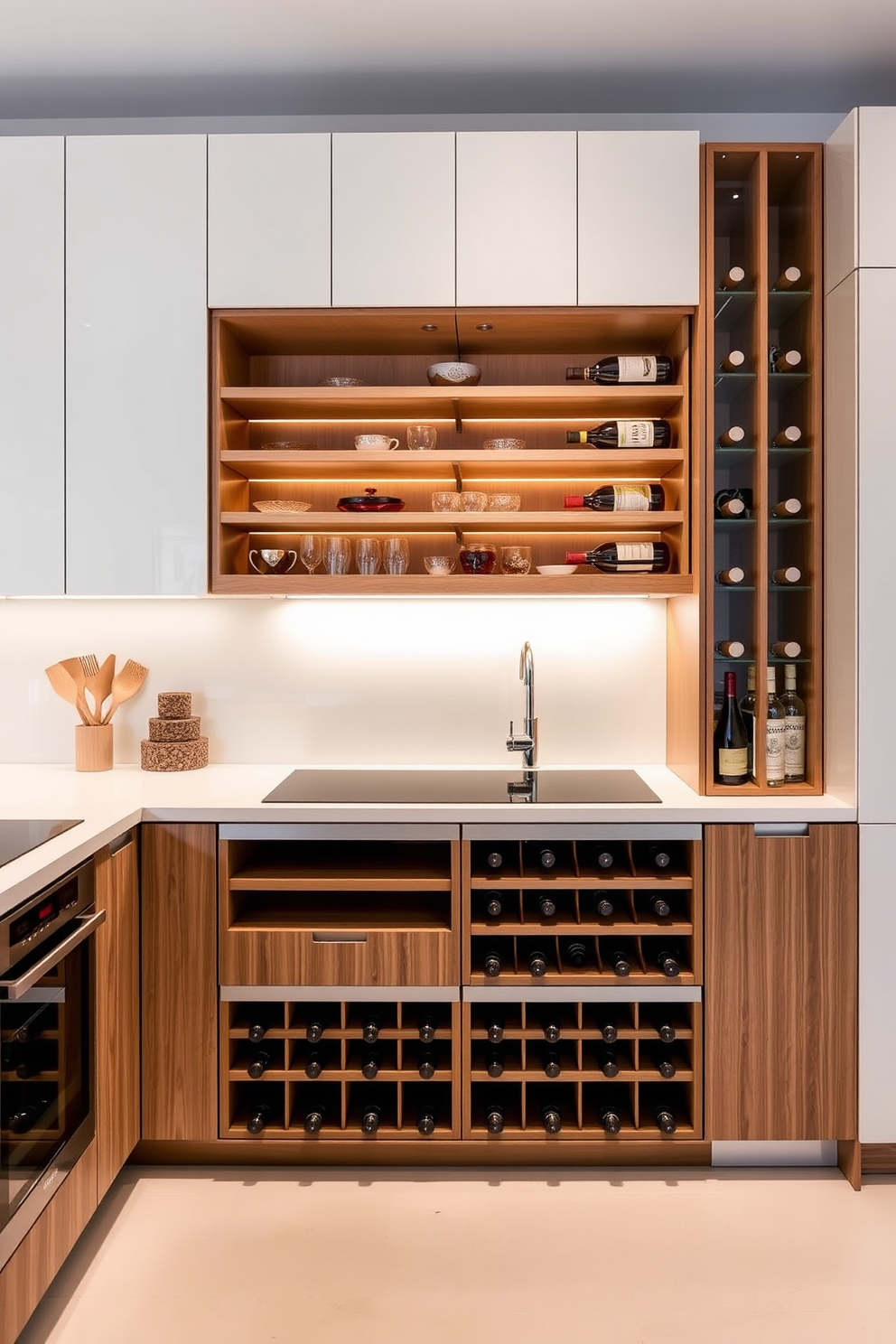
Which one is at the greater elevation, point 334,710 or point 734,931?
point 334,710

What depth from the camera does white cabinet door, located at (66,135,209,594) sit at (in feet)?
7.59

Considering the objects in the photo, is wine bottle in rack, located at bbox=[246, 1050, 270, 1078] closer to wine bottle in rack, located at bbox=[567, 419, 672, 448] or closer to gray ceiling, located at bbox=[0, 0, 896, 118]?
wine bottle in rack, located at bbox=[567, 419, 672, 448]

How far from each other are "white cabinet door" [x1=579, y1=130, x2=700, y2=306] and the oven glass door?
2.11 meters

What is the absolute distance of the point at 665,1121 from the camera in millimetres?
2094

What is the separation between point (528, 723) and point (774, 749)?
0.69 m

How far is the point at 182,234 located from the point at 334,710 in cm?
144

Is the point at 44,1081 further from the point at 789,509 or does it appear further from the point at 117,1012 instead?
the point at 789,509

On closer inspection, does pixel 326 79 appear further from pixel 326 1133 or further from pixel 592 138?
pixel 326 1133

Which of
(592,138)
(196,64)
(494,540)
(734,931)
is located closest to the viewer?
(734,931)

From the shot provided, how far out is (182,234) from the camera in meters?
2.32

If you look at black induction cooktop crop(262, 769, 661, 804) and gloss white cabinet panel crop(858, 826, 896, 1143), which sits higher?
black induction cooktop crop(262, 769, 661, 804)

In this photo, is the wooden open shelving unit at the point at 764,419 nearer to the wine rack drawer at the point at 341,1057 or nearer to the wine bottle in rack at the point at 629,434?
the wine bottle in rack at the point at 629,434

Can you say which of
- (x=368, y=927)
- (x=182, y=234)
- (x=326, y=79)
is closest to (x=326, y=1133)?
(x=368, y=927)

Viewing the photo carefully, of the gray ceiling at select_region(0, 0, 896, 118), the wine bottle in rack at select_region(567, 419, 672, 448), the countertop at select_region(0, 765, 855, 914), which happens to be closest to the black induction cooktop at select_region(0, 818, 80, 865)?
the countertop at select_region(0, 765, 855, 914)
